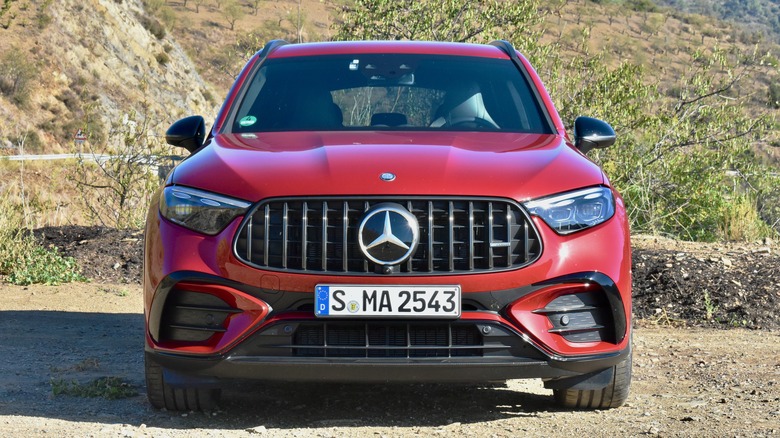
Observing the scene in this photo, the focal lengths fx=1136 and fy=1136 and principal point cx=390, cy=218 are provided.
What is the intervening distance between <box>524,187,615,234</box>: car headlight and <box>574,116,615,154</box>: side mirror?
0.90 metres

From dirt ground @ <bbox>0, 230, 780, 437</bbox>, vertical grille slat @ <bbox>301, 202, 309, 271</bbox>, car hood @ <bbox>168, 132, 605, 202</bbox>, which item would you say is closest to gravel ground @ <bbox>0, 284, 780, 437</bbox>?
dirt ground @ <bbox>0, 230, 780, 437</bbox>

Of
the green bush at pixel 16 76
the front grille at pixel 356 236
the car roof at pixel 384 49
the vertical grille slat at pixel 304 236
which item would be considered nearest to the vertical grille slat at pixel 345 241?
the front grille at pixel 356 236

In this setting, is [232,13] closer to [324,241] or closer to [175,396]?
[175,396]

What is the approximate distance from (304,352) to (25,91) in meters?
38.4

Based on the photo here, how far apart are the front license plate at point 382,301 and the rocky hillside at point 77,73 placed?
33010 millimetres

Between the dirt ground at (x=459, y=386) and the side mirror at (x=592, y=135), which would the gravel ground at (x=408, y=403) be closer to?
the dirt ground at (x=459, y=386)

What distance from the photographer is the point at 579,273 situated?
13.7 ft

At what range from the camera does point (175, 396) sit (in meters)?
4.70

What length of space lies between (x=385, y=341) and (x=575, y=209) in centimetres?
87

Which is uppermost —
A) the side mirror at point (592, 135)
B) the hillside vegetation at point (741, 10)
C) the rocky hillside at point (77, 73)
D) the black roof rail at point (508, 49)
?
the black roof rail at point (508, 49)

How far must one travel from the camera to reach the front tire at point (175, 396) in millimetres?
→ 4648

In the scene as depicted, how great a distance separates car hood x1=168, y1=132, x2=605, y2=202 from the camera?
13.8ft

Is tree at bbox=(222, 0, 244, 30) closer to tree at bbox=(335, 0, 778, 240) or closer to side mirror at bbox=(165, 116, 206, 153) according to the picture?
tree at bbox=(335, 0, 778, 240)

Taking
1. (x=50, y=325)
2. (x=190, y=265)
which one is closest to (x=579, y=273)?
(x=190, y=265)
